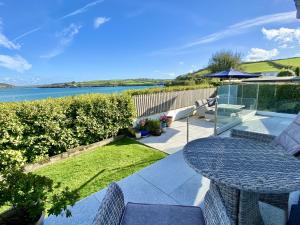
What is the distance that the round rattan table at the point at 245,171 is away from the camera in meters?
1.22

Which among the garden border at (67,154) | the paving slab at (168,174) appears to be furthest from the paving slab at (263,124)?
the garden border at (67,154)

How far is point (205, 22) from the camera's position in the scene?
9945 millimetres

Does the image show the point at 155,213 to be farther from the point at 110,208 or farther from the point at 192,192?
the point at 192,192

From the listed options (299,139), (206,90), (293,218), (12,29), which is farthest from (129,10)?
(293,218)

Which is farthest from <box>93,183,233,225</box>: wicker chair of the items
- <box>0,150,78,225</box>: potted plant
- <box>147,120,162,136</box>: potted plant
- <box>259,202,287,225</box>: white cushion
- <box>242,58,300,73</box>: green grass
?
<box>242,58,300,73</box>: green grass

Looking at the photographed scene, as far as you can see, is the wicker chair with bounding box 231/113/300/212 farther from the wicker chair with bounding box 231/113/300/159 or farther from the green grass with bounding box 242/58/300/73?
the green grass with bounding box 242/58/300/73

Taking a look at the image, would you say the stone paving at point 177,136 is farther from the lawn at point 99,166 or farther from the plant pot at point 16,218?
the plant pot at point 16,218

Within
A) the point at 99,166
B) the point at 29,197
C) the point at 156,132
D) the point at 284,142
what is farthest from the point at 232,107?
the point at 29,197

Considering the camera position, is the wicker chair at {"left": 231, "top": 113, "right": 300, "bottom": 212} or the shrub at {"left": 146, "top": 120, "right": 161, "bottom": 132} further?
the shrub at {"left": 146, "top": 120, "right": 161, "bottom": 132}

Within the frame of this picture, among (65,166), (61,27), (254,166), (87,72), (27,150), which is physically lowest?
(65,166)

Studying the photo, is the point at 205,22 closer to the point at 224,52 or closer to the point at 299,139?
the point at 299,139

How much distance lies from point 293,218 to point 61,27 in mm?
12056

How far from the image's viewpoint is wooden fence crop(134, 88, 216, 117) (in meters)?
7.04

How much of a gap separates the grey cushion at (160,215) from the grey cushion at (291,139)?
4.30 ft
